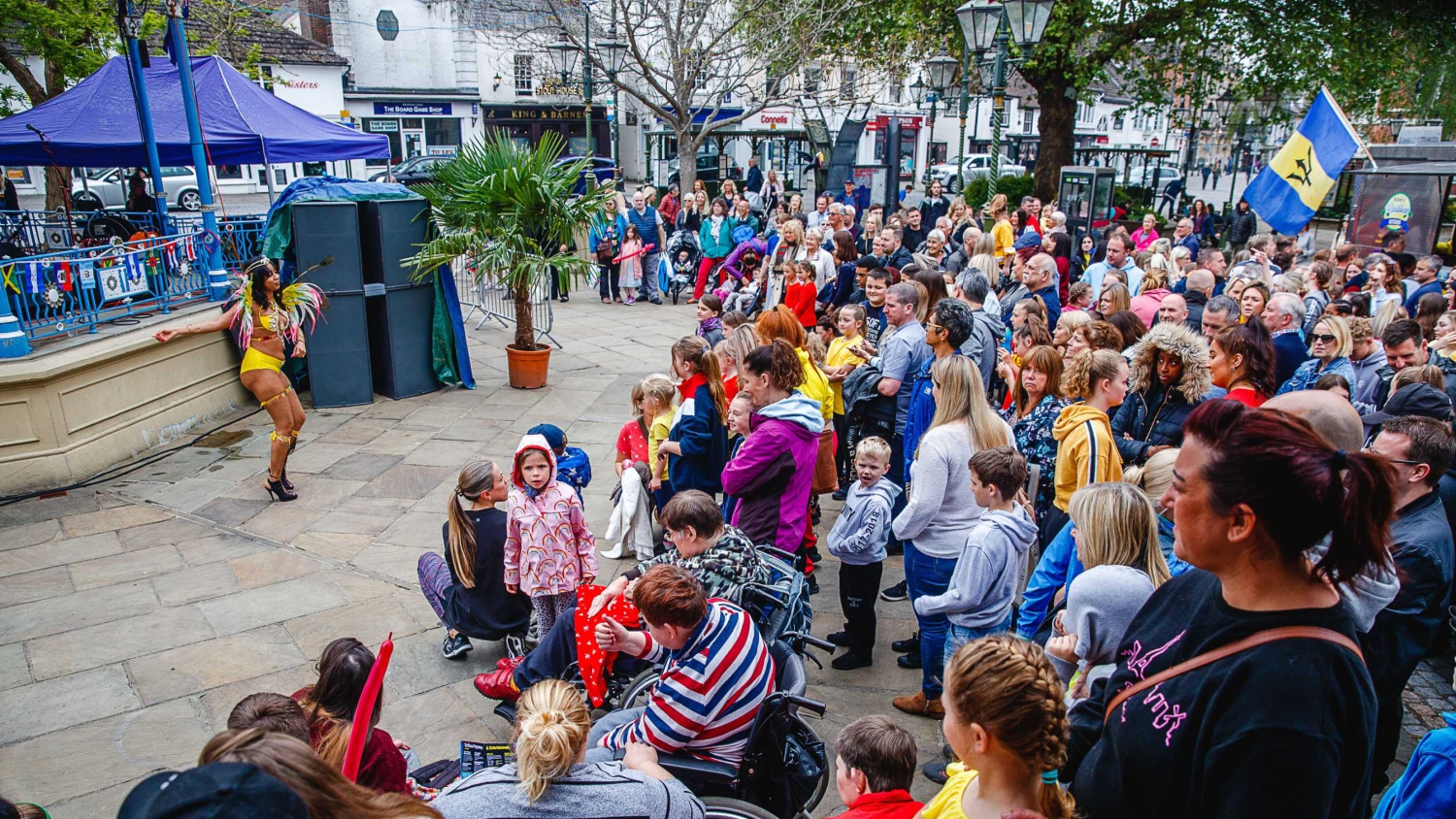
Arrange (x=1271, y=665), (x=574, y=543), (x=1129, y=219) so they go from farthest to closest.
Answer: (x=1129, y=219), (x=574, y=543), (x=1271, y=665)

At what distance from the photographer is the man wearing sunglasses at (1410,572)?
298 cm

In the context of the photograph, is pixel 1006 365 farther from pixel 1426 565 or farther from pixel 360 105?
pixel 360 105

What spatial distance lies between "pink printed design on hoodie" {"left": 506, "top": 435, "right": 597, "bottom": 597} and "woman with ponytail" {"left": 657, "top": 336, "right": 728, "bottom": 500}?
92 cm

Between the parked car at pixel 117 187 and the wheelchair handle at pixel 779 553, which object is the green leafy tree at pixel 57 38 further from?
the wheelchair handle at pixel 779 553

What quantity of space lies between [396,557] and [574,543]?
6.88 ft

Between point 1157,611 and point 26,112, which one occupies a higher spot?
point 26,112

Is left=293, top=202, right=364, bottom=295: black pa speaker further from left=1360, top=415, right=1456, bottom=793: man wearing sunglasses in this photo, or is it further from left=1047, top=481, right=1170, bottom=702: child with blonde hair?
left=1360, top=415, right=1456, bottom=793: man wearing sunglasses

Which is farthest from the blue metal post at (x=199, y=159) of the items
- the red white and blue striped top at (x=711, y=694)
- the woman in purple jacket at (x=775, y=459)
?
the red white and blue striped top at (x=711, y=694)

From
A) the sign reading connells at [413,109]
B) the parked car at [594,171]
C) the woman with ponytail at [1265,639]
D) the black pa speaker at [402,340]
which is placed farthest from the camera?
the sign reading connells at [413,109]

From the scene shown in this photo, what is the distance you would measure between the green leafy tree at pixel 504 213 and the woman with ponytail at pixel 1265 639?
8.05 m

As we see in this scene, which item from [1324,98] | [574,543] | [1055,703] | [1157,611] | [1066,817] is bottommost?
[574,543]

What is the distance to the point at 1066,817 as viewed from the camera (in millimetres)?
1966

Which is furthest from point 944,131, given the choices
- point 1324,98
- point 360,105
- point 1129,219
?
point 1324,98

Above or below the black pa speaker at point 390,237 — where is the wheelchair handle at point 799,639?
below
